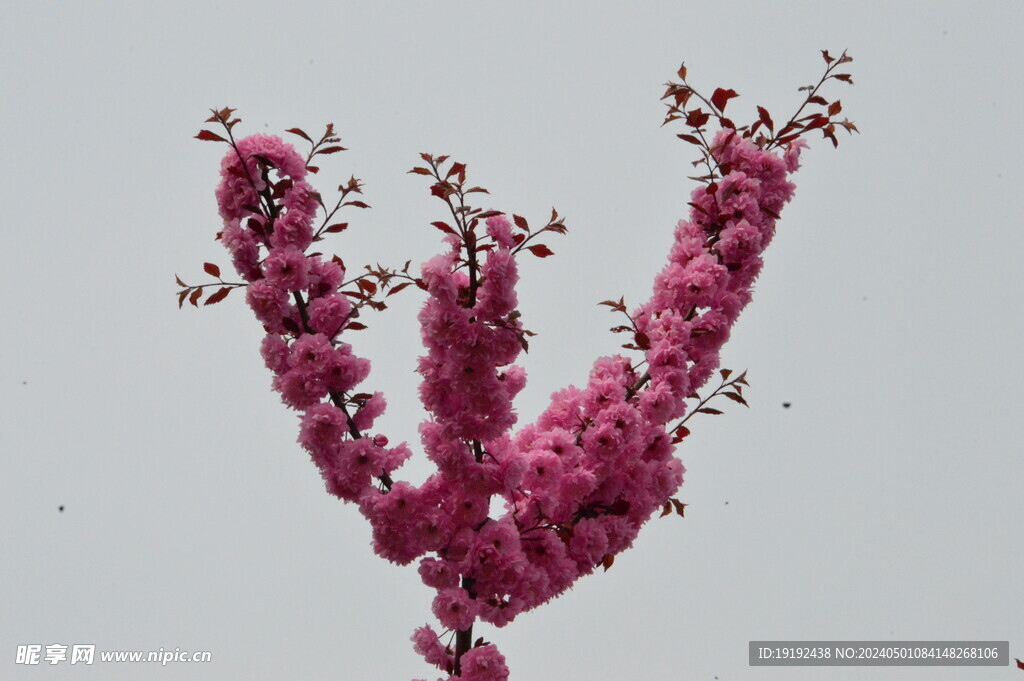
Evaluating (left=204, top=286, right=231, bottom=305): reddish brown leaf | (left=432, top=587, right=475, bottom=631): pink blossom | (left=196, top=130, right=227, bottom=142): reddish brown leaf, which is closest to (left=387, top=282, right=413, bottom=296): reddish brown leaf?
(left=204, top=286, right=231, bottom=305): reddish brown leaf

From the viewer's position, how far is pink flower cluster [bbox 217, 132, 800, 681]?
6.83 feet

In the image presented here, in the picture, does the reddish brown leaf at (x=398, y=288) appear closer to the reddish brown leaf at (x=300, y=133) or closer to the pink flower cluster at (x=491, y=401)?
the pink flower cluster at (x=491, y=401)

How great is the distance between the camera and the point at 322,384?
216 cm

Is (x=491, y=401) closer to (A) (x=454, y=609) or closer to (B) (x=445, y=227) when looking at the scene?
(B) (x=445, y=227)

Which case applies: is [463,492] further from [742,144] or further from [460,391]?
[742,144]

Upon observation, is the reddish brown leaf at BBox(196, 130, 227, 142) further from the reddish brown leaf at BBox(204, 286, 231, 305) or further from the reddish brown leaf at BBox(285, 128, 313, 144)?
the reddish brown leaf at BBox(204, 286, 231, 305)

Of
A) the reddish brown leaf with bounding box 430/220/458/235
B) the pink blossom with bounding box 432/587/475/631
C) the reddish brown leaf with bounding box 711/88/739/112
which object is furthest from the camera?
the reddish brown leaf with bounding box 711/88/739/112

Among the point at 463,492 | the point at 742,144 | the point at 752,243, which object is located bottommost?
the point at 463,492

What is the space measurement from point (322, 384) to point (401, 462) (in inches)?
10.8

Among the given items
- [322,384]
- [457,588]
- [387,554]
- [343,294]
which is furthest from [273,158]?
[457,588]

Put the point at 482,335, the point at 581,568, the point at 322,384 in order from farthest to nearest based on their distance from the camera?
the point at 581,568 < the point at 322,384 < the point at 482,335

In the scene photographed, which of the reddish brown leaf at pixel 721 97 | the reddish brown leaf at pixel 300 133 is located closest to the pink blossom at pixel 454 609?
the reddish brown leaf at pixel 300 133

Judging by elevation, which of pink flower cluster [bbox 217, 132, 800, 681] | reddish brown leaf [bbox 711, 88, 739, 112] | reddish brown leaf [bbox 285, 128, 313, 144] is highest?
reddish brown leaf [bbox 711, 88, 739, 112]

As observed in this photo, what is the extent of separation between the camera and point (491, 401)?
2.09 m
